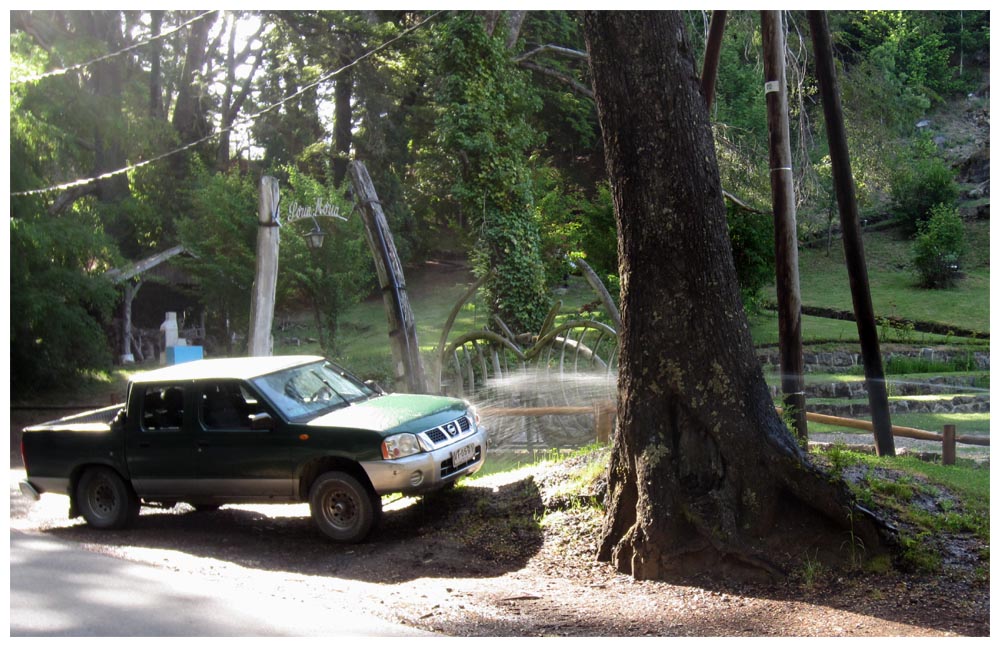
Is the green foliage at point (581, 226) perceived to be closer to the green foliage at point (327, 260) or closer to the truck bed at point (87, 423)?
the green foliage at point (327, 260)

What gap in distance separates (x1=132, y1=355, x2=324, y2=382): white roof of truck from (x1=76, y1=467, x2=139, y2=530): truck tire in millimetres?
1028

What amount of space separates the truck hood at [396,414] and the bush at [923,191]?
93.3 ft

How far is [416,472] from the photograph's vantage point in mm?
7723

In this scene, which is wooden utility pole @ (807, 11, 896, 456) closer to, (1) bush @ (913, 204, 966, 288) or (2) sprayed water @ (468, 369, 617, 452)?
(2) sprayed water @ (468, 369, 617, 452)

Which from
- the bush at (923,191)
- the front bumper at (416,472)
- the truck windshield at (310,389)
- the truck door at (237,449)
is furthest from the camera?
the bush at (923,191)

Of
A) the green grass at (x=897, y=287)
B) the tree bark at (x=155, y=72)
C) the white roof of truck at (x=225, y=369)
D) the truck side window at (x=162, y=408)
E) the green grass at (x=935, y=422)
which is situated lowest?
the green grass at (x=935, y=422)

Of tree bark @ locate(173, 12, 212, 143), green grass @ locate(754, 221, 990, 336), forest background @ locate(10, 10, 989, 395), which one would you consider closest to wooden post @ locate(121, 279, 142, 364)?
forest background @ locate(10, 10, 989, 395)

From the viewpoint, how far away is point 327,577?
697 cm

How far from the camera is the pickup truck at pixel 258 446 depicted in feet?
25.7

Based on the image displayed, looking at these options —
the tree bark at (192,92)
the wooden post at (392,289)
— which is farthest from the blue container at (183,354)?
the wooden post at (392,289)

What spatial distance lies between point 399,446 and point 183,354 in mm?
18756

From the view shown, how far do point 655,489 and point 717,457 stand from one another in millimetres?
515

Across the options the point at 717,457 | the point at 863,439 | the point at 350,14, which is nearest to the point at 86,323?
the point at 350,14

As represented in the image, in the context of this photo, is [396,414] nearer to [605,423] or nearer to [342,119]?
[605,423]
